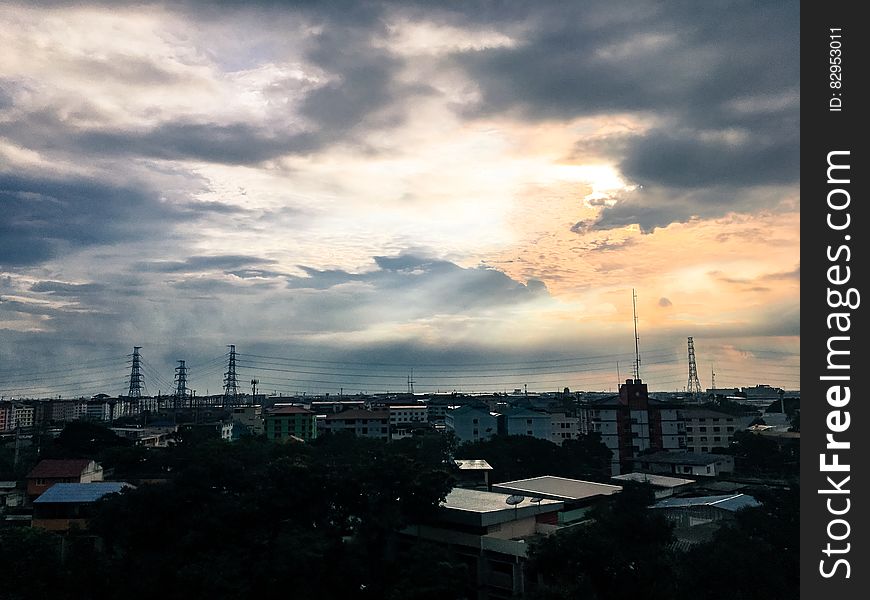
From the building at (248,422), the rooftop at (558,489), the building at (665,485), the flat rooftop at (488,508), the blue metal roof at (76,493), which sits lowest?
the building at (248,422)

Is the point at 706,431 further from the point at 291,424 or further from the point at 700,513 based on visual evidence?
the point at 291,424

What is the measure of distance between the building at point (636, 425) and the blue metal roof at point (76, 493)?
60.0 meters

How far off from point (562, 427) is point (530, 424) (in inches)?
221

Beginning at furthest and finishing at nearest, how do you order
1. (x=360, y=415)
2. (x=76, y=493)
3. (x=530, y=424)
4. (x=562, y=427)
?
(x=360, y=415)
(x=562, y=427)
(x=530, y=424)
(x=76, y=493)

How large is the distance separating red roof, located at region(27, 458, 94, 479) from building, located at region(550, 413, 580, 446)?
71.8m

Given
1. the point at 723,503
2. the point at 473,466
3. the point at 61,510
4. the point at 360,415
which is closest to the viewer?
the point at 723,503

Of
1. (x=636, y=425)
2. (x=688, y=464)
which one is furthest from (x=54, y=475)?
(x=636, y=425)

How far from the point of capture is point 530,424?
107625 mm

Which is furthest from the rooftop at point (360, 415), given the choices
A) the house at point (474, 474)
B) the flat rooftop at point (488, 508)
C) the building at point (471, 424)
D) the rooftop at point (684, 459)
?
the flat rooftop at point (488, 508)

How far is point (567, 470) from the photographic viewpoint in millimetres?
69688

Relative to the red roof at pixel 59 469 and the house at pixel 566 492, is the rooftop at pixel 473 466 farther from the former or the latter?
the red roof at pixel 59 469

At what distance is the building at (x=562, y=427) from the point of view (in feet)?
355

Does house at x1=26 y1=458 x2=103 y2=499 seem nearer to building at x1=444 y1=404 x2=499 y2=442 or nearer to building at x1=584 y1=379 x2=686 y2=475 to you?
building at x1=584 y1=379 x2=686 y2=475

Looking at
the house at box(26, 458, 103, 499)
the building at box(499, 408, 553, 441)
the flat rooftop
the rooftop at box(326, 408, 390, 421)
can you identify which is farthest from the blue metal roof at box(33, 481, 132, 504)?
the rooftop at box(326, 408, 390, 421)
